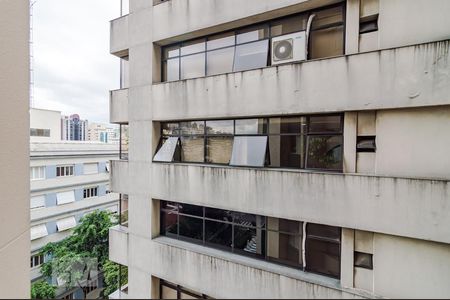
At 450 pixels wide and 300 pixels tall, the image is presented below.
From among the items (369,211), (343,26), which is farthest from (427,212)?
(343,26)

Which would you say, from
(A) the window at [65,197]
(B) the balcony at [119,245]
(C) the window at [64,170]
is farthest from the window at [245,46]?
(A) the window at [65,197]

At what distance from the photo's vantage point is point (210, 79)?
730 cm

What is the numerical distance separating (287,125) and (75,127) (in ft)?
199

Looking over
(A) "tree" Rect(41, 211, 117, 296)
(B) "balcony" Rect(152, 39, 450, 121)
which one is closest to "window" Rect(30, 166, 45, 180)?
(A) "tree" Rect(41, 211, 117, 296)

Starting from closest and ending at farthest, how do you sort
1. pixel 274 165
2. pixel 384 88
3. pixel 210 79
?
pixel 384 88 → pixel 274 165 → pixel 210 79

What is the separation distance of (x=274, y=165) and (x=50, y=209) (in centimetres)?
2214

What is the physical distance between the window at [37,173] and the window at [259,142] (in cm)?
1731

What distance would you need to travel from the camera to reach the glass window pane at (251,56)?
22.7 feet

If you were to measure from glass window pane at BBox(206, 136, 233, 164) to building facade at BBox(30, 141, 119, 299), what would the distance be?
18.4 m

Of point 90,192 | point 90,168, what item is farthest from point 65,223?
point 90,168

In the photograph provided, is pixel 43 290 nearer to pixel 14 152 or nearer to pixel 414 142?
pixel 14 152

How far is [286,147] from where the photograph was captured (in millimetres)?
6652

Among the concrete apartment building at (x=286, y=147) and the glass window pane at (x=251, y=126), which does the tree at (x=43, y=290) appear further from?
the glass window pane at (x=251, y=126)

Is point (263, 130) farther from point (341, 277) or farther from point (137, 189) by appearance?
point (137, 189)
